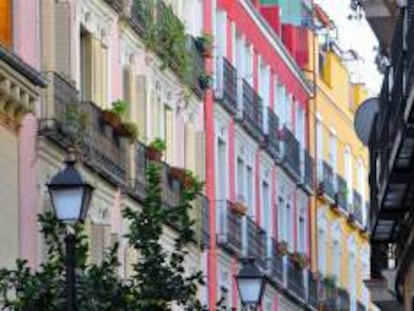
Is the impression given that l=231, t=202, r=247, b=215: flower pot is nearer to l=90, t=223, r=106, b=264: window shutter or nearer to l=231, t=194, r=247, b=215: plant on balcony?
l=231, t=194, r=247, b=215: plant on balcony

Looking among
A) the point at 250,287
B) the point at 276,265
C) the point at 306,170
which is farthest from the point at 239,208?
the point at 250,287

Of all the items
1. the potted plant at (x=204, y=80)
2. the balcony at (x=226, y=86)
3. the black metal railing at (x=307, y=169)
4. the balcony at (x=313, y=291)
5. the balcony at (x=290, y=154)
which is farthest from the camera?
the black metal railing at (x=307, y=169)

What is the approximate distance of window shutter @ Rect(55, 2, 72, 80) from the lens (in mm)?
35938

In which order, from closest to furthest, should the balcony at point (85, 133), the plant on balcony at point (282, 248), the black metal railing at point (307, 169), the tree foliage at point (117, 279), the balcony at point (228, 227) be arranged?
1. the tree foliage at point (117, 279)
2. the balcony at point (85, 133)
3. the balcony at point (228, 227)
4. the plant on balcony at point (282, 248)
5. the black metal railing at point (307, 169)

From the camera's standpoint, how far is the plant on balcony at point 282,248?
58.1 meters

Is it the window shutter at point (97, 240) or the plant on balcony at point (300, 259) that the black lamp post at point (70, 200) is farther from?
the plant on balcony at point (300, 259)

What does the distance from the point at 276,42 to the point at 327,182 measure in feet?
25.6

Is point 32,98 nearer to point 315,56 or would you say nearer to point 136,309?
point 136,309

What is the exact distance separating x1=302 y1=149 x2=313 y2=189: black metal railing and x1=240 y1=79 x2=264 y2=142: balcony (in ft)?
22.6

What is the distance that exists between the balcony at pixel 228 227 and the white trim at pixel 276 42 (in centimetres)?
570

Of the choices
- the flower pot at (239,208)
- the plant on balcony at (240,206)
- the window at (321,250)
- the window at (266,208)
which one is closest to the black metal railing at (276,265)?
the window at (266,208)

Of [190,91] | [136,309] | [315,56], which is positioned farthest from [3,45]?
[315,56]

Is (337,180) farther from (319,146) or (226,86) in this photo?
(226,86)

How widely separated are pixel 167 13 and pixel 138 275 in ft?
60.6
